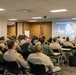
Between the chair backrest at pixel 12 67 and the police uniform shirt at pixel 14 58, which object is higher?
the police uniform shirt at pixel 14 58

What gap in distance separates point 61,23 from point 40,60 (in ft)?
36.1

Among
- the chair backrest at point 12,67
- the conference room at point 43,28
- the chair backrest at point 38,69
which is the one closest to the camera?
the chair backrest at point 38,69

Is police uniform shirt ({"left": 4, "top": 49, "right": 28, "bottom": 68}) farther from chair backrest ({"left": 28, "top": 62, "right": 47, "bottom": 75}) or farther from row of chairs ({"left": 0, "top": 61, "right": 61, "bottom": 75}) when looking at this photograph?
chair backrest ({"left": 28, "top": 62, "right": 47, "bottom": 75})

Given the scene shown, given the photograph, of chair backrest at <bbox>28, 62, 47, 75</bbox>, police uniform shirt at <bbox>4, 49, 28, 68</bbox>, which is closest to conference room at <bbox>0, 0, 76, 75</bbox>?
police uniform shirt at <bbox>4, 49, 28, 68</bbox>

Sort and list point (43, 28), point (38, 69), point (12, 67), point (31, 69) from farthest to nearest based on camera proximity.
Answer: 1. point (43, 28)
2. point (12, 67)
3. point (31, 69)
4. point (38, 69)

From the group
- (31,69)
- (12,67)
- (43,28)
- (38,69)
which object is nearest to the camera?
(38,69)

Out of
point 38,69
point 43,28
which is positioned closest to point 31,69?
point 38,69

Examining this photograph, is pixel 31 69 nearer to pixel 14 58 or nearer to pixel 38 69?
pixel 38 69

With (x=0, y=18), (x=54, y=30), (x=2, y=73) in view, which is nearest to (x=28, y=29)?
(x=54, y=30)

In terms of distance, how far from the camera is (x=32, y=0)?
5957mm

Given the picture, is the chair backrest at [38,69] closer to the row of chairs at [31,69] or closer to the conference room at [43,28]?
the row of chairs at [31,69]

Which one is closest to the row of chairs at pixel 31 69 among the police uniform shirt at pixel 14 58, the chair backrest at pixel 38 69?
the chair backrest at pixel 38 69

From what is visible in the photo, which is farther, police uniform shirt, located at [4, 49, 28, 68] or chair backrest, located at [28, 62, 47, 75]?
police uniform shirt, located at [4, 49, 28, 68]

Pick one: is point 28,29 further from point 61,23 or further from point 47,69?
point 47,69
